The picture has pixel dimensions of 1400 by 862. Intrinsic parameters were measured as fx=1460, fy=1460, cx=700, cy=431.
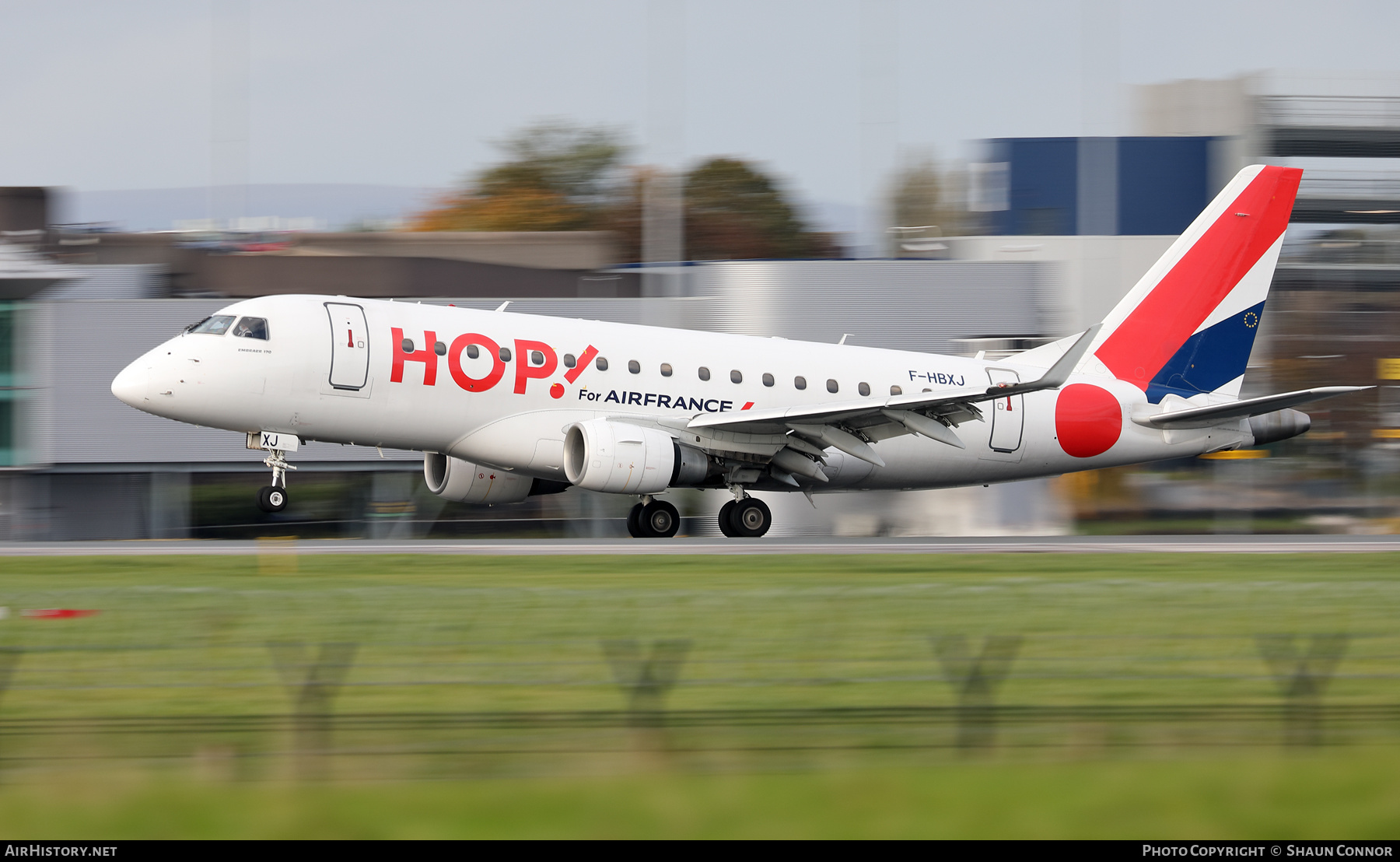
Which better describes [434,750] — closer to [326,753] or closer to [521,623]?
[326,753]

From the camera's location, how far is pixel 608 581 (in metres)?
18.0

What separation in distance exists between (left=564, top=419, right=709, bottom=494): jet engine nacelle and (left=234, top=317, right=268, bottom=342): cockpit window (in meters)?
5.25

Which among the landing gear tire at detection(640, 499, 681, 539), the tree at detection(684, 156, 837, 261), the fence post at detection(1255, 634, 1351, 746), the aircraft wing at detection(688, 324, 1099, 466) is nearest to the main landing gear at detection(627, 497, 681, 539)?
the landing gear tire at detection(640, 499, 681, 539)

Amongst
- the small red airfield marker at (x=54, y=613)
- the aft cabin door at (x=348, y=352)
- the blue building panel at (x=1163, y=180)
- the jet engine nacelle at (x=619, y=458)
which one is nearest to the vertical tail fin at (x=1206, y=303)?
the jet engine nacelle at (x=619, y=458)

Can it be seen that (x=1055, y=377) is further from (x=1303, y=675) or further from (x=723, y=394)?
(x=1303, y=675)

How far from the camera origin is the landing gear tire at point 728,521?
2638 centimetres

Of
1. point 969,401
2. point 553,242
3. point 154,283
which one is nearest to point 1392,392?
point 969,401

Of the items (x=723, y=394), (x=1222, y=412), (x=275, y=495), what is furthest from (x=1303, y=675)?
(x=1222, y=412)

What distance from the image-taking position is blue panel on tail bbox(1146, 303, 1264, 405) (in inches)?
1155

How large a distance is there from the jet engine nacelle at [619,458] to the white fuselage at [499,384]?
2.02 ft

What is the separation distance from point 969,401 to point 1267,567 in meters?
5.92

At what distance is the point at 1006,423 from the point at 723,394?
19.2 feet

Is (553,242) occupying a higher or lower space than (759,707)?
higher

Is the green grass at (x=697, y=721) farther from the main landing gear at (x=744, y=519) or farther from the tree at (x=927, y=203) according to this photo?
the tree at (x=927, y=203)
